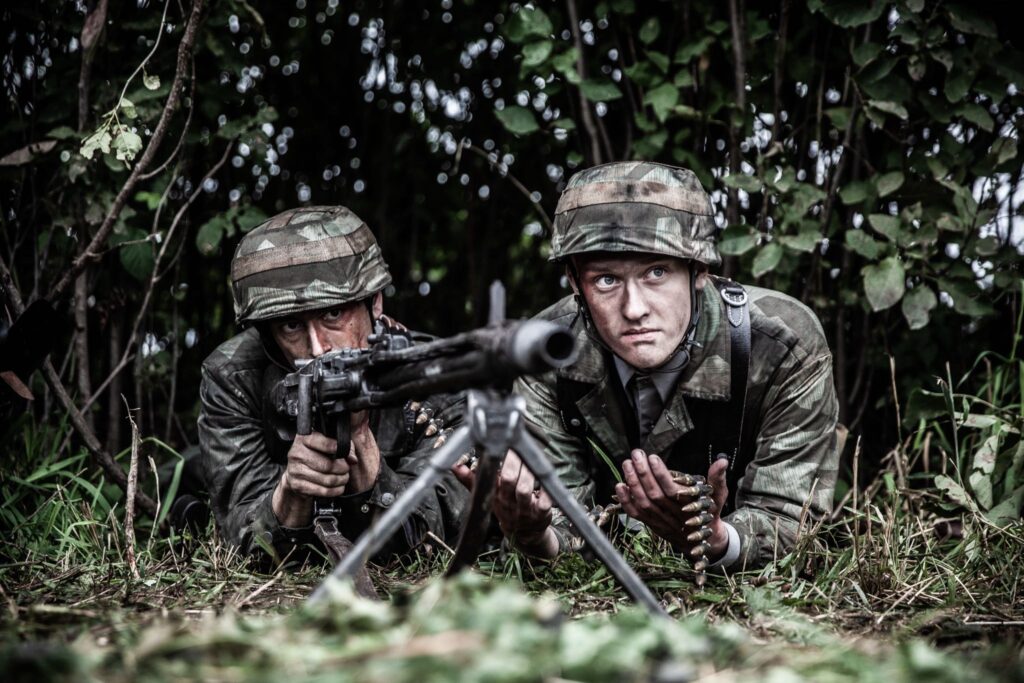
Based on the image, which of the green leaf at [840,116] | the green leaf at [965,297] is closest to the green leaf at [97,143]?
the green leaf at [840,116]

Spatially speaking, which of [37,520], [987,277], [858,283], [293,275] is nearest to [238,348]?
[293,275]

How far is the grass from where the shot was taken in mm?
1777

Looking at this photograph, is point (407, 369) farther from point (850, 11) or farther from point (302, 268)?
point (850, 11)

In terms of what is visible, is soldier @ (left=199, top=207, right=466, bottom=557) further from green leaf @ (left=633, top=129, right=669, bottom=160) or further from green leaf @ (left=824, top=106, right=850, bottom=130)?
green leaf @ (left=824, top=106, right=850, bottom=130)

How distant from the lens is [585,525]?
2363 mm

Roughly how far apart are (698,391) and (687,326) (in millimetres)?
259

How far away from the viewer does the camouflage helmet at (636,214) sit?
11.8ft

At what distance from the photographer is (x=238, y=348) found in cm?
424

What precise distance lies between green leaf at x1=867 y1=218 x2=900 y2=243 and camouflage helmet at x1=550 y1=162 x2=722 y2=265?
1.07 meters

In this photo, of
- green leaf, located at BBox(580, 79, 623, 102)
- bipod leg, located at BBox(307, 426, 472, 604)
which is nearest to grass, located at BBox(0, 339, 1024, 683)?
bipod leg, located at BBox(307, 426, 472, 604)

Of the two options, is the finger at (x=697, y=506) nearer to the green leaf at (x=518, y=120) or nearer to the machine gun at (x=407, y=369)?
the machine gun at (x=407, y=369)

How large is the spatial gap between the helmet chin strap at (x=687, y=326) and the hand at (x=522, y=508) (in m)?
0.69

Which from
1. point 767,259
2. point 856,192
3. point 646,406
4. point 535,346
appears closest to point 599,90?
point 767,259

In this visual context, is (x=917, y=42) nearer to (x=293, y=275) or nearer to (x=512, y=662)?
(x=293, y=275)
